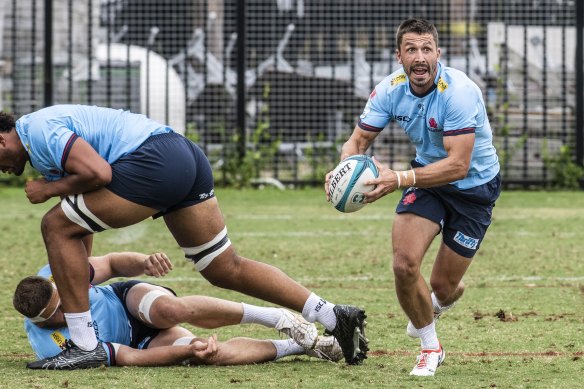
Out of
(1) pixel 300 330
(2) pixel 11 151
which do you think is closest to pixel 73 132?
(2) pixel 11 151

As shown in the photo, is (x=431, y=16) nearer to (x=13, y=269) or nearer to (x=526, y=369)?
(x=13, y=269)

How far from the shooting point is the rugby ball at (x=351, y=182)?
6000mm

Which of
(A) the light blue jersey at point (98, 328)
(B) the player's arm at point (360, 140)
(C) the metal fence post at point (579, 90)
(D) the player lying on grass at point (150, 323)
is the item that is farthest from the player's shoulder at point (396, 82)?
Answer: (C) the metal fence post at point (579, 90)

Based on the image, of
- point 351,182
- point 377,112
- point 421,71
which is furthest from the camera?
point 377,112

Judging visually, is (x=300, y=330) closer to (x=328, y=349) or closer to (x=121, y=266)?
(x=328, y=349)

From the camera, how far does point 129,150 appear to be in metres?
6.12

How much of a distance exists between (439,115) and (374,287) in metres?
3.13

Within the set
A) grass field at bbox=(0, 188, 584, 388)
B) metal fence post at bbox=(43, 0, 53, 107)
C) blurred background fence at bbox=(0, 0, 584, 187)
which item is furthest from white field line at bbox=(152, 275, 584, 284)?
metal fence post at bbox=(43, 0, 53, 107)

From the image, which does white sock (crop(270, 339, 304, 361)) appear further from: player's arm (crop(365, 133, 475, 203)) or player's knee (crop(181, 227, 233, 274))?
player's arm (crop(365, 133, 475, 203))

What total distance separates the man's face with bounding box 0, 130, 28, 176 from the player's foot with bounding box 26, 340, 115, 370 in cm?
97

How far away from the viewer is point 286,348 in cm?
650

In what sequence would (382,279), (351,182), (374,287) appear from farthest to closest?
(382,279) < (374,287) < (351,182)

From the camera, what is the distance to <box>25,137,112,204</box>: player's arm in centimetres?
589

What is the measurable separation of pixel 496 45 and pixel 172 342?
12.1 meters
